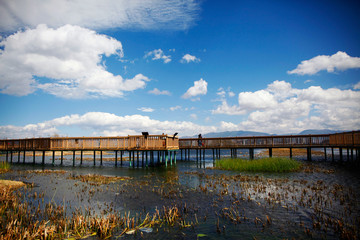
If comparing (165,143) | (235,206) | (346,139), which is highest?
(346,139)

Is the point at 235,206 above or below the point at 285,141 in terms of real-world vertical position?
below

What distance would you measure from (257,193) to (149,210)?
20.0 feet

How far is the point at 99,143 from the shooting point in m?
26.9

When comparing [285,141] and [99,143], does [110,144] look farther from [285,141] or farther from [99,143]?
[285,141]

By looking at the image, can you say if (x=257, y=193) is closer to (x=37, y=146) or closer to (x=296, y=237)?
(x=296, y=237)

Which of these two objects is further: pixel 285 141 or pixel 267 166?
pixel 285 141

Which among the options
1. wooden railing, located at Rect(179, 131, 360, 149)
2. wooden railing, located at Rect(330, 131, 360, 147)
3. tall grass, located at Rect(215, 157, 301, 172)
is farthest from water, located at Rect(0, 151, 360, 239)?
wooden railing, located at Rect(179, 131, 360, 149)

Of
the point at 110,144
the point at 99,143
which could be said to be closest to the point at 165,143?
the point at 110,144

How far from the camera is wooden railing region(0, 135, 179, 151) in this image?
24359 millimetres

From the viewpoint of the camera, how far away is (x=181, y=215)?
8.39 metres

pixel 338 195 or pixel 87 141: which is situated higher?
pixel 87 141

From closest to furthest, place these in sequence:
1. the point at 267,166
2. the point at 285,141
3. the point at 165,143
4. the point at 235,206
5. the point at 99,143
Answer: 1. the point at 235,206
2. the point at 267,166
3. the point at 165,143
4. the point at 99,143
5. the point at 285,141

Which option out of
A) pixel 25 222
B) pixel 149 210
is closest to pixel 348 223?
pixel 149 210

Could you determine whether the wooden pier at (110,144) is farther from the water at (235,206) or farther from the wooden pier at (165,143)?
the water at (235,206)
